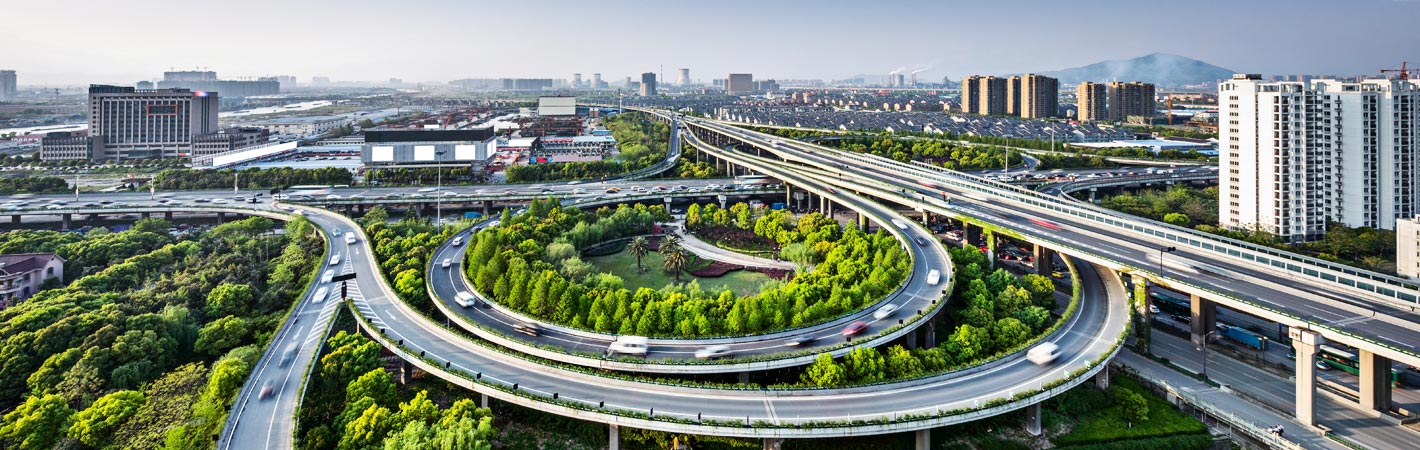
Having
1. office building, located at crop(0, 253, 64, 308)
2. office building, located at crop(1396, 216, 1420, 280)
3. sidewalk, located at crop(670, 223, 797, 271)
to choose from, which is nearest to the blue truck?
office building, located at crop(1396, 216, 1420, 280)

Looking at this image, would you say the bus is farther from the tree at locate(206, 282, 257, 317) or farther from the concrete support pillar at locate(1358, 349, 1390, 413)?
the tree at locate(206, 282, 257, 317)

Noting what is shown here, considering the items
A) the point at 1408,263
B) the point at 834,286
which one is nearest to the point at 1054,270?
the point at 1408,263

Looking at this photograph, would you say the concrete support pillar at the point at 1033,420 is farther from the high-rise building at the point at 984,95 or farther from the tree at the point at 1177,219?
the high-rise building at the point at 984,95

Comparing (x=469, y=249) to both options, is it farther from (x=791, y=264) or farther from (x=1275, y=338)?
(x=1275, y=338)

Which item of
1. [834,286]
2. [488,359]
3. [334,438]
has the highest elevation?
[834,286]

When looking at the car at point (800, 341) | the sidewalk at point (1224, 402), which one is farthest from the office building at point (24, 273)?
the sidewalk at point (1224, 402)

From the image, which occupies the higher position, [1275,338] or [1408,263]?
[1408,263]
